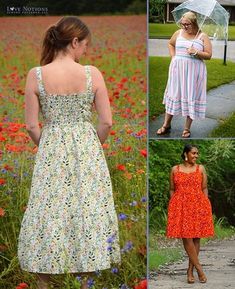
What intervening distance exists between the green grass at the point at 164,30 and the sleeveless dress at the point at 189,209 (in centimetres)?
83

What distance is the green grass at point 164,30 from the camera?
5.07m

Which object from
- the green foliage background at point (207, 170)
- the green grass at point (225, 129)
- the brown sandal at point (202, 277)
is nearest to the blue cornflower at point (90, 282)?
the green foliage background at point (207, 170)

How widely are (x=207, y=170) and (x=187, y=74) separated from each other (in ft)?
2.20

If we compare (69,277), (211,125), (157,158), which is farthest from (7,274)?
(211,125)

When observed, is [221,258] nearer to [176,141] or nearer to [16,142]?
[176,141]

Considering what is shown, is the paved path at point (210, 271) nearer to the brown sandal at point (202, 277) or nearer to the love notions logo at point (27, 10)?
the brown sandal at point (202, 277)

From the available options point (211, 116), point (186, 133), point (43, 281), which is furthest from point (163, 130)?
point (43, 281)

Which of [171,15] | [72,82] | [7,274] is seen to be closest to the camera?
[72,82]

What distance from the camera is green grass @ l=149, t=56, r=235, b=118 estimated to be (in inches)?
202

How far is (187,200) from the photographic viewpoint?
5.33m

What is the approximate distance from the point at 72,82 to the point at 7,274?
4.65ft

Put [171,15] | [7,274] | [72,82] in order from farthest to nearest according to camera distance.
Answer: [7,274] → [171,15] → [72,82]

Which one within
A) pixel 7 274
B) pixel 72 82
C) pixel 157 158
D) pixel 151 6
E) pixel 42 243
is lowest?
pixel 7 274

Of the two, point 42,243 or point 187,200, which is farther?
point 187,200
